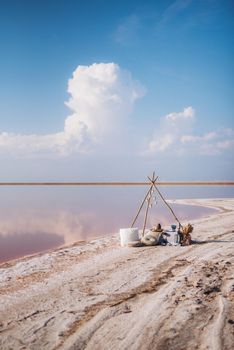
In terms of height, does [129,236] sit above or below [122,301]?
above

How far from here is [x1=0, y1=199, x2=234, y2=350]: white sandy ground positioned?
15.6 feet

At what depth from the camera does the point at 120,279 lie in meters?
7.71

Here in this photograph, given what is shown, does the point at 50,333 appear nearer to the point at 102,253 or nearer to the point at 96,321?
the point at 96,321

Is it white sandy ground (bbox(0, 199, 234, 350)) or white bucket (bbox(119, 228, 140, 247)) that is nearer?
white sandy ground (bbox(0, 199, 234, 350))

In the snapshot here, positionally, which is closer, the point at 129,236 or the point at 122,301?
the point at 122,301

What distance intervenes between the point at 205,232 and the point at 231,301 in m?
8.74

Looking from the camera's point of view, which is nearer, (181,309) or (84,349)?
(84,349)

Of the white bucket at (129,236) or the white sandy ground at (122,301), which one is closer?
the white sandy ground at (122,301)

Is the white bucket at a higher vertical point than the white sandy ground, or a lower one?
higher

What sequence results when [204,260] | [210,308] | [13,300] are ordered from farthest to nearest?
[204,260], [13,300], [210,308]

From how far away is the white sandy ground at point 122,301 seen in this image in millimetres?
4746

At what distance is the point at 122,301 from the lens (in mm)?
6180

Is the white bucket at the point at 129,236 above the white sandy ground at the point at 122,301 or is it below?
above

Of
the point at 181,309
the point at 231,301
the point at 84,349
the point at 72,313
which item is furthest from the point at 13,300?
the point at 231,301
